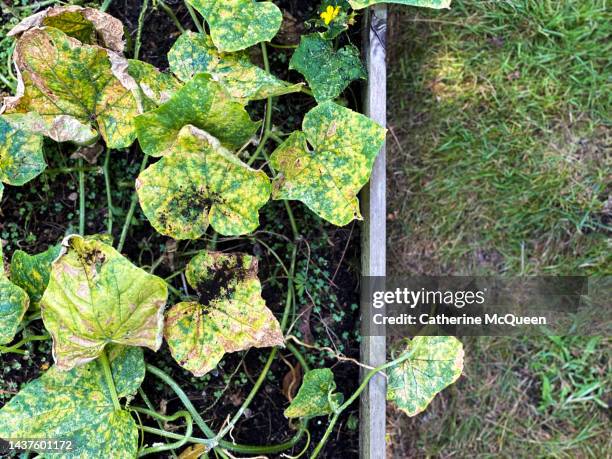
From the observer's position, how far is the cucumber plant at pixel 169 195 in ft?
4.42

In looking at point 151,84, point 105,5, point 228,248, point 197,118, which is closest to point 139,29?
point 105,5

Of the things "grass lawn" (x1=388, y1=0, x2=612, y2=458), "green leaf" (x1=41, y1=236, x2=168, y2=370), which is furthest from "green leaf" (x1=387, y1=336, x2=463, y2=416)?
"green leaf" (x1=41, y1=236, x2=168, y2=370)

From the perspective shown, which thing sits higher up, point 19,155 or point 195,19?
point 195,19

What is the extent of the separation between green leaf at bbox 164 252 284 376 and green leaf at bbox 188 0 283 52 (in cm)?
51

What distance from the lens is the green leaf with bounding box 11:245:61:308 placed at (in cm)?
146

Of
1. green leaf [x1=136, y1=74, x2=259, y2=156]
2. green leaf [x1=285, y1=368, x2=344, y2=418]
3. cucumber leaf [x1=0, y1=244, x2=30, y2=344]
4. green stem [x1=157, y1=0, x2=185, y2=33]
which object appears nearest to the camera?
green leaf [x1=136, y1=74, x2=259, y2=156]

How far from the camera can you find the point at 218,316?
1488 mm

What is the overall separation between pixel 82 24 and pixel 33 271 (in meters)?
0.62

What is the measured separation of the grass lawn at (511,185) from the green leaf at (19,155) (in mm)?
1043

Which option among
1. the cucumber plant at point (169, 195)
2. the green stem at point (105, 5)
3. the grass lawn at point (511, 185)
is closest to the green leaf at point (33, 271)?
the cucumber plant at point (169, 195)

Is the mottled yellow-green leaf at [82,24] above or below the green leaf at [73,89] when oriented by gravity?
above

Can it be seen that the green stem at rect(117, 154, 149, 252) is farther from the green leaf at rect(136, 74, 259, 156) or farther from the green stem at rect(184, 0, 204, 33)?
the green stem at rect(184, 0, 204, 33)

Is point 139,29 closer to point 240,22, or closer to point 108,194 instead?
point 240,22

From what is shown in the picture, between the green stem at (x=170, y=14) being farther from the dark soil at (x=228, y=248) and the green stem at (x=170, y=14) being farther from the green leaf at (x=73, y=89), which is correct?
the green leaf at (x=73, y=89)
